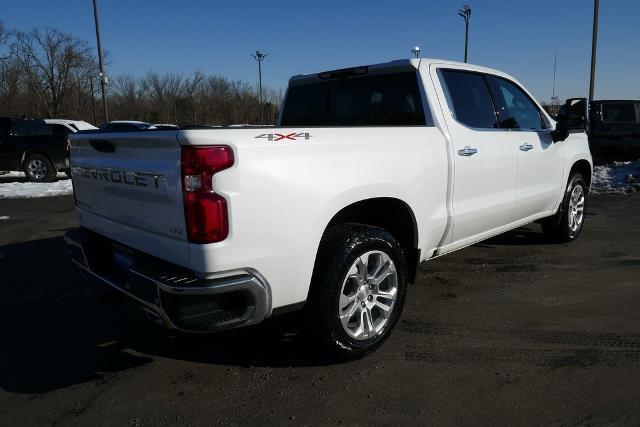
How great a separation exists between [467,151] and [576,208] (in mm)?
2903

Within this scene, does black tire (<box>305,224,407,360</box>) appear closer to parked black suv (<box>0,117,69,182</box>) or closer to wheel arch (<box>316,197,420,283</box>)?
wheel arch (<box>316,197,420,283</box>)

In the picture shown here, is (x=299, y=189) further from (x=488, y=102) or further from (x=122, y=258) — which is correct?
(x=488, y=102)

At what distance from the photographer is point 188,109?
59.0m

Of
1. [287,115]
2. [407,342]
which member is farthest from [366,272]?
[287,115]

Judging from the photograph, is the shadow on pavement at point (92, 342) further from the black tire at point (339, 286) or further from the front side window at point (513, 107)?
the front side window at point (513, 107)

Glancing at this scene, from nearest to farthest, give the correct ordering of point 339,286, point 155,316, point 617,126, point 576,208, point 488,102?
1. point 155,316
2. point 339,286
3. point 488,102
4. point 576,208
5. point 617,126

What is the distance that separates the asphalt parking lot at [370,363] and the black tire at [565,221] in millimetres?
953

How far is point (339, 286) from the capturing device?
2.88m

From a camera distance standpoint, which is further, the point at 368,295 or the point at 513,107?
the point at 513,107

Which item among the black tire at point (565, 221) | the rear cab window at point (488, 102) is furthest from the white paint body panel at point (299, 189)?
the black tire at point (565, 221)

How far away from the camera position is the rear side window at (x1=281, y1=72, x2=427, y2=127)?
3.90 metres

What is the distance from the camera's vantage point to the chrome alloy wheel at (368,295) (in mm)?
3047

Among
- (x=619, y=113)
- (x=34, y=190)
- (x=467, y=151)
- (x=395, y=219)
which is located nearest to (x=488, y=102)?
(x=467, y=151)

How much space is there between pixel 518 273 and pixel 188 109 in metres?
58.4
